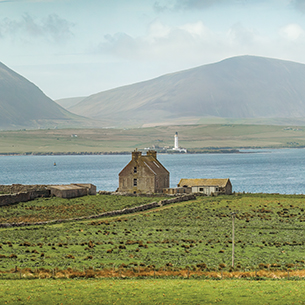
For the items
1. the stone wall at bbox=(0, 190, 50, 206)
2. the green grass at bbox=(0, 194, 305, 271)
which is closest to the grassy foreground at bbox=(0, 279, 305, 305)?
the green grass at bbox=(0, 194, 305, 271)

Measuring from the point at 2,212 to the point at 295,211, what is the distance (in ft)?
107

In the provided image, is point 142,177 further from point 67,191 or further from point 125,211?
point 125,211

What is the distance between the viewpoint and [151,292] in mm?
27547

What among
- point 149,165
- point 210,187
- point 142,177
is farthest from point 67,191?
point 210,187

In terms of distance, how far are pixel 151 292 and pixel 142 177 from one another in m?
52.3

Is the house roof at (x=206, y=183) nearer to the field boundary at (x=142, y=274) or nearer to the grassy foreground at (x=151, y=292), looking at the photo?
the field boundary at (x=142, y=274)

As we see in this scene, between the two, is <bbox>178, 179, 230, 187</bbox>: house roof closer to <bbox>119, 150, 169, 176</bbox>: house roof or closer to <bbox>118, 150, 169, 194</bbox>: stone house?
<bbox>118, 150, 169, 194</bbox>: stone house

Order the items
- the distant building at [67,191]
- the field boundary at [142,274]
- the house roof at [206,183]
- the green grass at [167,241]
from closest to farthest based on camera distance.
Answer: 1. the field boundary at [142,274]
2. the green grass at [167,241]
3. the distant building at [67,191]
4. the house roof at [206,183]

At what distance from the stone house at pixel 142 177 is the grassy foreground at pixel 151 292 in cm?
4855

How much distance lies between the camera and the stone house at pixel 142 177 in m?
79.3

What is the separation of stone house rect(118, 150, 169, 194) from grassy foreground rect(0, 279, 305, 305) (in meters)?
48.6

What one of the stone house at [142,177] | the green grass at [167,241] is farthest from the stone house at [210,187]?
the green grass at [167,241]

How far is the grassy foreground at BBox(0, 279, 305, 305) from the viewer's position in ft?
84.8

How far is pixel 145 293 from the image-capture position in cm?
2730
